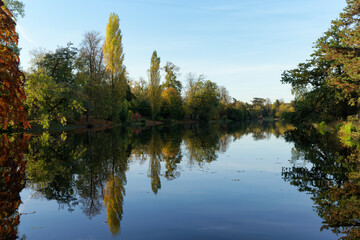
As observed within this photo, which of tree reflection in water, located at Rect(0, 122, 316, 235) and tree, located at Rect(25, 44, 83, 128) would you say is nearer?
tree reflection in water, located at Rect(0, 122, 316, 235)

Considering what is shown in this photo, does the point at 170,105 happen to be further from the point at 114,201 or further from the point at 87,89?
the point at 114,201

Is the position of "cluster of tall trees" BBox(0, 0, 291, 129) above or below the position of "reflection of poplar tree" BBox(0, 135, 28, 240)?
above

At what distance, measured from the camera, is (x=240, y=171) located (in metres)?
10.3

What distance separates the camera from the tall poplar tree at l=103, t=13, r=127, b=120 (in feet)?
143

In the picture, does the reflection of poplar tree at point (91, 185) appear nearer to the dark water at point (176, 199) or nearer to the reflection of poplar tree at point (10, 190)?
the dark water at point (176, 199)

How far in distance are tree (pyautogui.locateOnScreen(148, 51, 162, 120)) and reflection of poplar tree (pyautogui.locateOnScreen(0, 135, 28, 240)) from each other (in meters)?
44.5

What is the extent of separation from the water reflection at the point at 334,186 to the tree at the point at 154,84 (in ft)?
147

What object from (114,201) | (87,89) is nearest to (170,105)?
(87,89)

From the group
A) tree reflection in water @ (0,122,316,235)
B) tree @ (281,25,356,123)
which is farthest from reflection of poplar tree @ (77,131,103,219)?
tree @ (281,25,356,123)

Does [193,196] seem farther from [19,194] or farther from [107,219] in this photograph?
[19,194]

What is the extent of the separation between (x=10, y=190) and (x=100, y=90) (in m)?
32.0

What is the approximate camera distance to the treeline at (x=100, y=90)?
2758 cm

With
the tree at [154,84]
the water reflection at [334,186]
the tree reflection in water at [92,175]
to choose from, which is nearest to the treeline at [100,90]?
the tree at [154,84]

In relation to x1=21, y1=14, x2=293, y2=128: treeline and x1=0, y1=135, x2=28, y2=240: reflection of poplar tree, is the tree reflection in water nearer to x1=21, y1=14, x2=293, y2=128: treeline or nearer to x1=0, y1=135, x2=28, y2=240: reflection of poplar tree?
x1=0, y1=135, x2=28, y2=240: reflection of poplar tree
